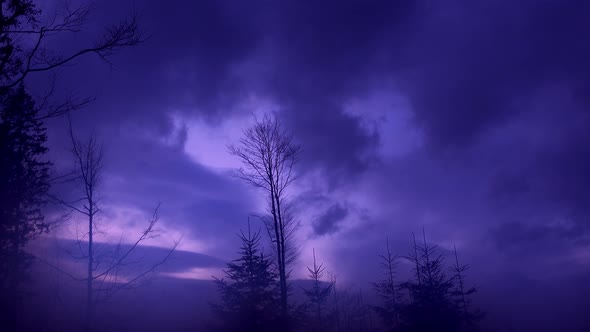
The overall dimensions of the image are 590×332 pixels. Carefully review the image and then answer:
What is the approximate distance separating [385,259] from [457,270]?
854cm

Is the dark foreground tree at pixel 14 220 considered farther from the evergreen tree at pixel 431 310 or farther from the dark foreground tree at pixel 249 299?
the evergreen tree at pixel 431 310

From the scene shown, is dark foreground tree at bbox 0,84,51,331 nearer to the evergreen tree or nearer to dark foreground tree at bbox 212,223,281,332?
dark foreground tree at bbox 212,223,281,332

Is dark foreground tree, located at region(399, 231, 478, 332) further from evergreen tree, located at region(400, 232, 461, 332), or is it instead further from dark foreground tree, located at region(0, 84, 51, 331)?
dark foreground tree, located at region(0, 84, 51, 331)

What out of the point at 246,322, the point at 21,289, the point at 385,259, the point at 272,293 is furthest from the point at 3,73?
the point at 385,259

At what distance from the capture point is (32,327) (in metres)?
27.9

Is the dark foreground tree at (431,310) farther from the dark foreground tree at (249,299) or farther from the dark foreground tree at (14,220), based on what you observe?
the dark foreground tree at (14,220)

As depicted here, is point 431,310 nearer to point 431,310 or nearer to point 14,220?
point 431,310

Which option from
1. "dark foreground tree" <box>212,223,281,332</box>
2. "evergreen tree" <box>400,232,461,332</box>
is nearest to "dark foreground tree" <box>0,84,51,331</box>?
"dark foreground tree" <box>212,223,281,332</box>

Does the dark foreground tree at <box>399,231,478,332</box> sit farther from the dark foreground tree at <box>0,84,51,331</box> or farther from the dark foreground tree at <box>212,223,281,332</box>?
the dark foreground tree at <box>0,84,51,331</box>

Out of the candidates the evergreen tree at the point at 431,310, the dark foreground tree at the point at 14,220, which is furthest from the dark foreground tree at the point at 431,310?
the dark foreground tree at the point at 14,220

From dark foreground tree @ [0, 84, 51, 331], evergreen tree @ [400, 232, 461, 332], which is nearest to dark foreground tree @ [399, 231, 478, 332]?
evergreen tree @ [400, 232, 461, 332]

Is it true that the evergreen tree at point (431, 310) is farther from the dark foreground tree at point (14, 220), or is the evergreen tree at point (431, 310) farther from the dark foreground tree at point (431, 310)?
the dark foreground tree at point (14, 220)

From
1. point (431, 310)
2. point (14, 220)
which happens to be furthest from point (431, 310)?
point (14, 220)

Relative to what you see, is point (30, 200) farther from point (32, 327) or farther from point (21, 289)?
point (32, 327)
